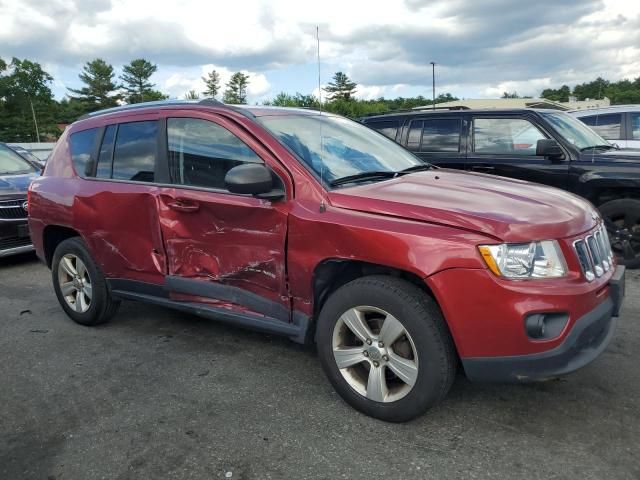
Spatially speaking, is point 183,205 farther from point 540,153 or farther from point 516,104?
point 516,104

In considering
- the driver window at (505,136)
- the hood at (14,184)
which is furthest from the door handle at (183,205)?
the hood at (14,184)

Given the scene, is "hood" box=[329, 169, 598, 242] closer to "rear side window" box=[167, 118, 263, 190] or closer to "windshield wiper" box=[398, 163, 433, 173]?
"windshield wiper" box=[398, 163, 433, 173]

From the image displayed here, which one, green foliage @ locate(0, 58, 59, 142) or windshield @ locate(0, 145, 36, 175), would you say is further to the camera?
green foliage @ locate(0, 58, 59, 142)

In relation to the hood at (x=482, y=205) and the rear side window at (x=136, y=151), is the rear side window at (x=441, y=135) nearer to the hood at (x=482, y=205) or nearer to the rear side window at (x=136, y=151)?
the hood at (x=482, y=205)

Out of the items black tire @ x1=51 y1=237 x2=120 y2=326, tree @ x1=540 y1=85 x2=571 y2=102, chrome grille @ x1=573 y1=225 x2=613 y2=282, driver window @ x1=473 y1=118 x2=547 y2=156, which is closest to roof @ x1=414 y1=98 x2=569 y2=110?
driver window @ x1=473 y1=118 x2=547 y2=156

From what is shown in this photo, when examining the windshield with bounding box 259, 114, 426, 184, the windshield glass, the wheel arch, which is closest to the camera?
the windshield with bounding box 259, 114, 426, 184

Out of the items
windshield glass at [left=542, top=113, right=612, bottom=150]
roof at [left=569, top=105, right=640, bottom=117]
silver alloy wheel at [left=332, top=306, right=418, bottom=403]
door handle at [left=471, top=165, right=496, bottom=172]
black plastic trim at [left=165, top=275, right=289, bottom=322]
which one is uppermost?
roof at [left=569, top=105, right=640, bottom=117]

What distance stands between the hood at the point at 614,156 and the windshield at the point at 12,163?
7.46 metres

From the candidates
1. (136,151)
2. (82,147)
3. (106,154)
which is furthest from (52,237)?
(136,151)

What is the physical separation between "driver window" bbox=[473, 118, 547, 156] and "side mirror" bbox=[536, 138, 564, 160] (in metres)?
0.21

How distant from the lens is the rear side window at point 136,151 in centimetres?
379

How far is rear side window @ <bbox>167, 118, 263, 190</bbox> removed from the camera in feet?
11.0

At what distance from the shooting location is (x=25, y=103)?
7819 centimetres

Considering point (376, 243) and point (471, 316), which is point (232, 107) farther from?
point (471, 316)
